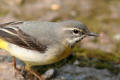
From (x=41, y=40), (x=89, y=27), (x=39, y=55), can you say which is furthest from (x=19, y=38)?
(x=89, y=27)

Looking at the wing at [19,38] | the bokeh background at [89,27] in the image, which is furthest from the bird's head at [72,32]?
the bokeh background at [89,27]

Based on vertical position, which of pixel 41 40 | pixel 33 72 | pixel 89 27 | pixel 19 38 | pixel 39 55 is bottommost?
pixel 33 72

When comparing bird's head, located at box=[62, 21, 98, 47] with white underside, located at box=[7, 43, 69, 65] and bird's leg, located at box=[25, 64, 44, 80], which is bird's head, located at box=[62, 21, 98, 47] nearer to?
white underside, located at box=[7, 43, 69, 65]

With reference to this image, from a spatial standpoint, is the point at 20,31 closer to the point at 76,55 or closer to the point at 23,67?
the point at 23,67

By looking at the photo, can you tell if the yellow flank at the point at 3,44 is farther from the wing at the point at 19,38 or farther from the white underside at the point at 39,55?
the white underside at the point at 39,55

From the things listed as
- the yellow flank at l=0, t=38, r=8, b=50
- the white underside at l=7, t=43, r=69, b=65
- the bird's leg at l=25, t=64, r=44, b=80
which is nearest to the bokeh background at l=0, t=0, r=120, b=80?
the bird's leg at l=25, t=64, r=44, b=80

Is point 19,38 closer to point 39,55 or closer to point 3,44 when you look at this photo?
point 3,44

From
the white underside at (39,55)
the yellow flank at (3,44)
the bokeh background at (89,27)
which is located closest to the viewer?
the white underside at (39,55)
